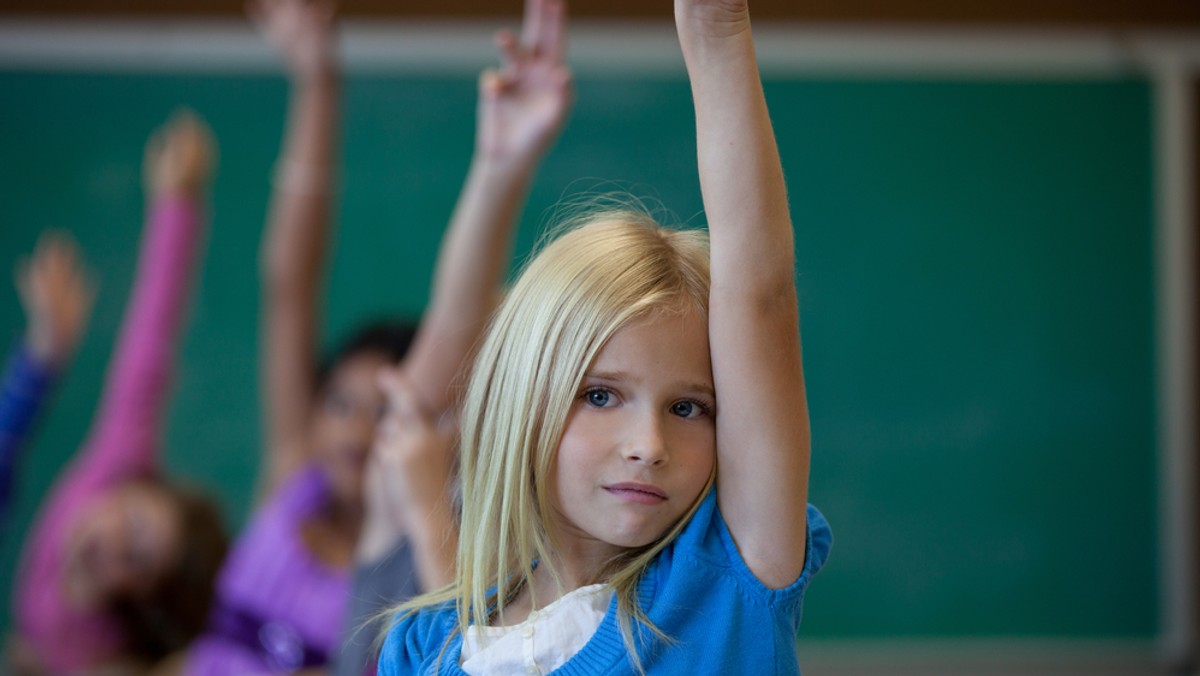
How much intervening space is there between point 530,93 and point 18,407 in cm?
129

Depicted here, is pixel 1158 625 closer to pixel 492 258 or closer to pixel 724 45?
pixel 492 258

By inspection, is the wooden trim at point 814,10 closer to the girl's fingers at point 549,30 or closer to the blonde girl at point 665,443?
the girl's fingers at point 549,30

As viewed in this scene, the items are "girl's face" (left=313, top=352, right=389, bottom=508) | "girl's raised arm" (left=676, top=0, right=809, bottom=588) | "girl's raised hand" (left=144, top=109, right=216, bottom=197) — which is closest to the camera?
"girl's raised arm" (left=676, top=0, right=809, bottom=588)

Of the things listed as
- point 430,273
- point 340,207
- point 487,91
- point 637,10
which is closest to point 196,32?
point 340,207

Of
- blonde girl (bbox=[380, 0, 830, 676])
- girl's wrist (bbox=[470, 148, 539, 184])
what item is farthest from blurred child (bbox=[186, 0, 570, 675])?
blonde girl (bbox=[380, 0, 830, 676])

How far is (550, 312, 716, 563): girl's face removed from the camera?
70cm

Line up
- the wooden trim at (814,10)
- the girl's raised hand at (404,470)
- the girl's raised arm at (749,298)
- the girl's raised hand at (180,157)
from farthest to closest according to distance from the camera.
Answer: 1. the wooden trim at (814,10)
2. the girl's raised hand at (180,157)
3. the girl's raised hand at (404,470)
4. the girl's raised arm at (749,298)

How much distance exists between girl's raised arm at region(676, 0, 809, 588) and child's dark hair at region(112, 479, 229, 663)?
63.0 inches

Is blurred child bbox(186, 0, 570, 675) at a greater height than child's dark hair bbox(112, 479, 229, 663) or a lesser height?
greater

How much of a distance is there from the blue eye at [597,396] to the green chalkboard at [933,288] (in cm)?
199

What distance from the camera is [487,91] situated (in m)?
1.17

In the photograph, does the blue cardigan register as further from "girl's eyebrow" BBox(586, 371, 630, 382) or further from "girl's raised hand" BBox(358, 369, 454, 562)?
"girl's raised hand" BBox(358, 369, 454, 562)

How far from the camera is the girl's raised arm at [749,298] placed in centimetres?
67

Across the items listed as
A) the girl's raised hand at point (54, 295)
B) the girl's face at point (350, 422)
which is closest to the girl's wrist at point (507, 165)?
the girl's face at point (350, 422)
